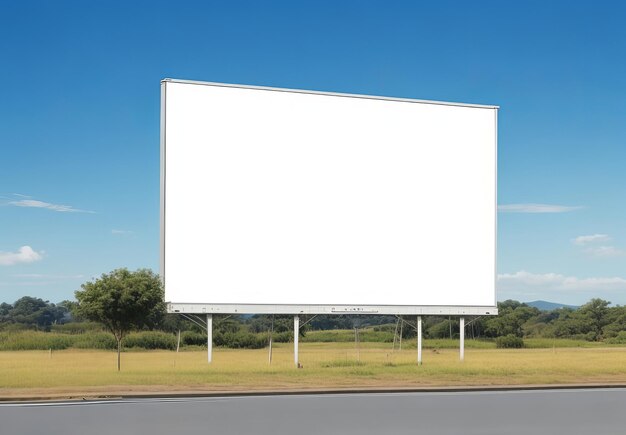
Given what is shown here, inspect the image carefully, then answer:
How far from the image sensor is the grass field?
25406 mm

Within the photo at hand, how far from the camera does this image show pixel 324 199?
1257 inches

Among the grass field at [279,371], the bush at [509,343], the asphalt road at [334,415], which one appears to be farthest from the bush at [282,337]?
the bush at [509,343]

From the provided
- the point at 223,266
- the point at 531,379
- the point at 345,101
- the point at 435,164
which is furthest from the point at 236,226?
the point at 531,379

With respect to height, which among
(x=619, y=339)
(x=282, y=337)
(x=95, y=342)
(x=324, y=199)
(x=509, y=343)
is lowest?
(x=619, y=339)

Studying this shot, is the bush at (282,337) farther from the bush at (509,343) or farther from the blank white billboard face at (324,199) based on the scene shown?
the bush at (509,343)

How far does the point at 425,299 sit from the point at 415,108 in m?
7.59

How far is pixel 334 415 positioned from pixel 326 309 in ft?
46.0

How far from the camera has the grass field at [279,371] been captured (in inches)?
1000

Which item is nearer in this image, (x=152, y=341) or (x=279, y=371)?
(x=279, y=371)

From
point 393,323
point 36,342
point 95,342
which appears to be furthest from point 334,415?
point 36,342

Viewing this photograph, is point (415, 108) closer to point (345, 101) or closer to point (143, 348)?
point (345, 101)

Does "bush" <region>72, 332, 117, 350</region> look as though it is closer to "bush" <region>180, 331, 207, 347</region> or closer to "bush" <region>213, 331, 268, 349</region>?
"bush" <region>180, 331, 207, 347</region>

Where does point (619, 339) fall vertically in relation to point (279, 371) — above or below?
below

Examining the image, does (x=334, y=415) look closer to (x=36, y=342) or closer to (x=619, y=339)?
(x=36, y=342)
